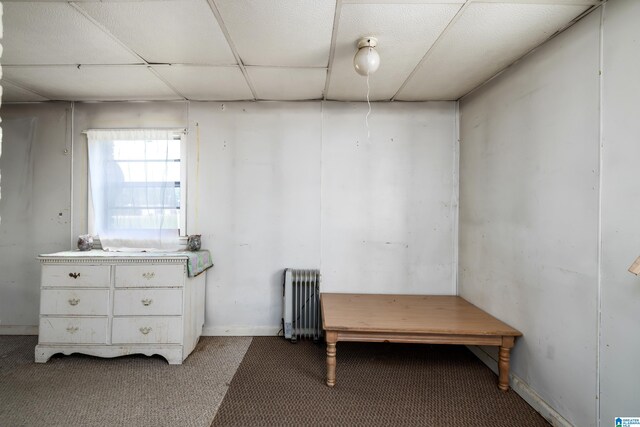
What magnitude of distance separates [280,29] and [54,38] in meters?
1.42

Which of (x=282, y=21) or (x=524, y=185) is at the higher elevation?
(x=282, y=21)

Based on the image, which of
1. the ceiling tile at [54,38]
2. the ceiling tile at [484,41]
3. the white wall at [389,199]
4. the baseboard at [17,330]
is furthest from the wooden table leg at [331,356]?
the baseboard at [17,330]

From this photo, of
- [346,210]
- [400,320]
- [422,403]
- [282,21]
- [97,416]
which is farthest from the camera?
[346,210]

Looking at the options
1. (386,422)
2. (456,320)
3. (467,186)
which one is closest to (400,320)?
(456,320)

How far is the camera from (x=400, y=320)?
6.88 ft

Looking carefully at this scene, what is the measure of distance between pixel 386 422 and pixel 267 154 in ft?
7.72

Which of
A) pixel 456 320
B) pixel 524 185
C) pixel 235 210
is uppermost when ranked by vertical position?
pixel 524 185

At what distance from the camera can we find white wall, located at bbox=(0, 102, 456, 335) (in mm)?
2797

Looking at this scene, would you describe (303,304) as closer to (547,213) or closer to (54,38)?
(547,213)

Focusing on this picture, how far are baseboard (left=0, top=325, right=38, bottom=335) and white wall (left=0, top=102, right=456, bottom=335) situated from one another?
49mm

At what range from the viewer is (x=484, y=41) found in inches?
69.7

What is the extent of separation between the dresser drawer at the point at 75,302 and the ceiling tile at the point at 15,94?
1774 millimetres

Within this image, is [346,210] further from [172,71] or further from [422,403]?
[172,71]

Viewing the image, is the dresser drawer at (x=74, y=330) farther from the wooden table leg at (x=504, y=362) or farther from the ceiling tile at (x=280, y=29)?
the wooden table leg at (x=504, y=362)
